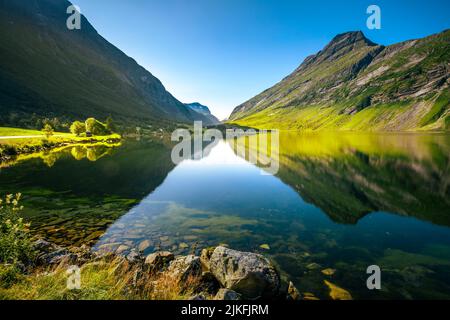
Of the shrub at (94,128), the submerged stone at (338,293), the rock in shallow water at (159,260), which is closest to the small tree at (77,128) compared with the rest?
the shrub at (94,128)

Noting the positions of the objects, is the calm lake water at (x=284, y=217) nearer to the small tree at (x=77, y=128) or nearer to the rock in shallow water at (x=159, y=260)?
the rock in shallow water at (x=159, y=260)

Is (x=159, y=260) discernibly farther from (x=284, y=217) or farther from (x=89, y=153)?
(x=89, y=153)

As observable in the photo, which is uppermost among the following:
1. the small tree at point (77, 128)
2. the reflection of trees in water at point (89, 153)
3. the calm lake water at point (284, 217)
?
the small tree at point (77, 128)

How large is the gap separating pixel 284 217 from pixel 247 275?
49.3 ft

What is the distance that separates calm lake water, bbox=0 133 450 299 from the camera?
56.6ft

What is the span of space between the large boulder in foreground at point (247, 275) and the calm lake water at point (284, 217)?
2.57m

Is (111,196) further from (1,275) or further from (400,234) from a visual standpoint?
(400,234)

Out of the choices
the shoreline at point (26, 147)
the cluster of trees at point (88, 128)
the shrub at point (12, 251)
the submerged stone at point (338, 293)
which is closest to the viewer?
the shrub at point (12, 251)

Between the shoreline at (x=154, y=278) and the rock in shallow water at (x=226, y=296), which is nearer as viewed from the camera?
the shoreline at (x=154, y=278)

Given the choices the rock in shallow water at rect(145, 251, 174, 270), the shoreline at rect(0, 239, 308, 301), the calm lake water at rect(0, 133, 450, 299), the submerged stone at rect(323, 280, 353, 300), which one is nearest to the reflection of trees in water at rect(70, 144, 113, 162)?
the calm lake water at rect(0, 133, 450, 299)

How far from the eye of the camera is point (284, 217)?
2728 centimetres

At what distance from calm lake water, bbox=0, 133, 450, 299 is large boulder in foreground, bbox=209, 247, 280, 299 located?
8.43ft

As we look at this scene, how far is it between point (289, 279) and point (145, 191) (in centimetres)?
2802

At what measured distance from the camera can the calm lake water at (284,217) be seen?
17.3 meters
